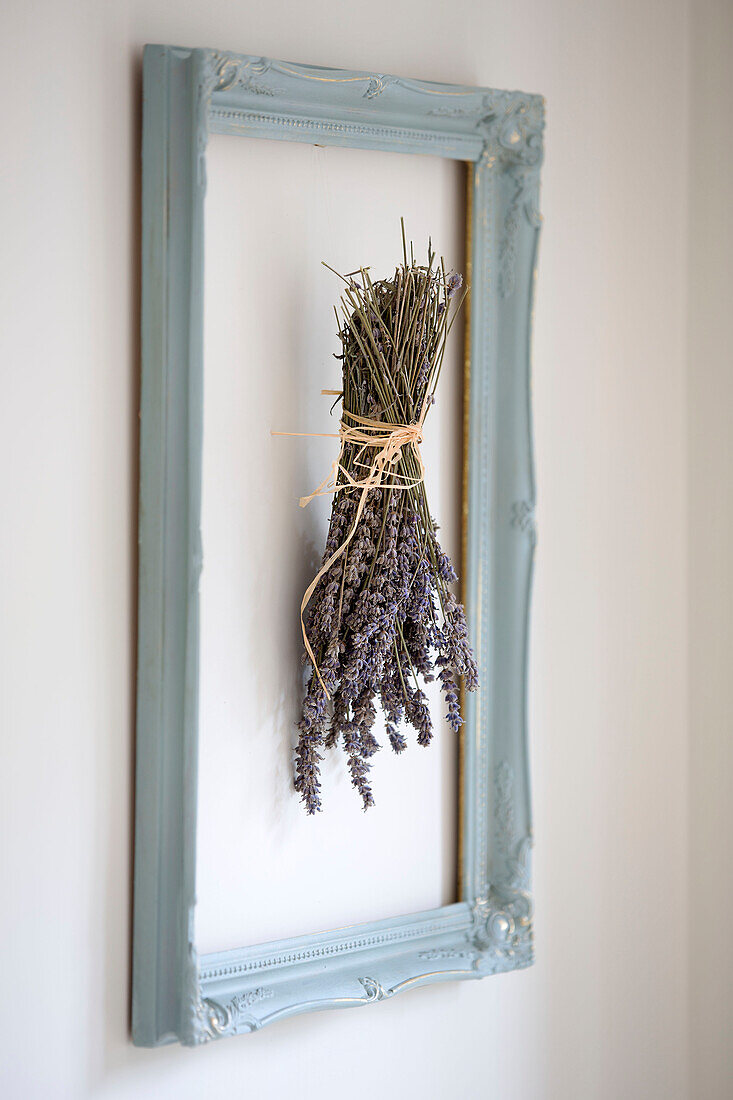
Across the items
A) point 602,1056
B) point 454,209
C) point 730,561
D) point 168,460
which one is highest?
point 454,209

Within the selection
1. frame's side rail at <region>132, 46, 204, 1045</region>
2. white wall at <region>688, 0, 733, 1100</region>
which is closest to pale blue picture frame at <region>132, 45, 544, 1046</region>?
frame's side rail at <region>132, 46, 204, 1045</region>

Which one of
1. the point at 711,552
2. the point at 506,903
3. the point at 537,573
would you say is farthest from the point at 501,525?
the point at 506,903

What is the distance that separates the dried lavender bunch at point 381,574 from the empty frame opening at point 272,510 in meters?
0.05

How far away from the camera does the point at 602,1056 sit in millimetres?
1345

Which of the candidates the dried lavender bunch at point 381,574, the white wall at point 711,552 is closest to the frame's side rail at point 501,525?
the dried lavender bunch at point 381,574

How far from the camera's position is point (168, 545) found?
3.34 feet

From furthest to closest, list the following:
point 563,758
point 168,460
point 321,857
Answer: point 563,758 < point 321,857 < point 168,460

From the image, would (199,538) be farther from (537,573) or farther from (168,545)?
(537,573)

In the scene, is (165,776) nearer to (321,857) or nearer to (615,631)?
(321,857)

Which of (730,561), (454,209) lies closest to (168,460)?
(454,209)

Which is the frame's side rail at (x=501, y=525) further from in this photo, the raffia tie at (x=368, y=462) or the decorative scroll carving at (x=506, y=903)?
the raffia tie at (x=368, y=462)

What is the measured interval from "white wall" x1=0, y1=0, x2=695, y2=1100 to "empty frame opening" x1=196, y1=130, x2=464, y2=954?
10 cm

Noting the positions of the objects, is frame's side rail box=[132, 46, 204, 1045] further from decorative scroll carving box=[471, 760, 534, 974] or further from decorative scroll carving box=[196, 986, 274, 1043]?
decorative scroll carving box=[471, 760, 534, 974]

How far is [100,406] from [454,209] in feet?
1.70
